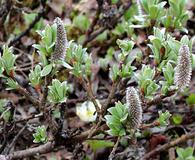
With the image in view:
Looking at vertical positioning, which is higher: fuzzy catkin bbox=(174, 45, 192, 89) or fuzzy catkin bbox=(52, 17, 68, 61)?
fuzzy catkin bbox=(52, 17, 68, 61)

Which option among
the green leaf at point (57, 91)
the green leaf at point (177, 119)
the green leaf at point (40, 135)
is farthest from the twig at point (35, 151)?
the green leaf at point (177, 119)

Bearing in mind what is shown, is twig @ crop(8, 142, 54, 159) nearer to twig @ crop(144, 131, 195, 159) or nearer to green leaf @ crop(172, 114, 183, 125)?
twig @ crop(144, 131, 195, 159)

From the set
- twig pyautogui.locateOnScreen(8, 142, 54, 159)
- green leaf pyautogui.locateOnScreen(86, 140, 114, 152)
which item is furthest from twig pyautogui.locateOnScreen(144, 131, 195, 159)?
twig pyautogui.locateOnScreen(8, 142, 54, 159)

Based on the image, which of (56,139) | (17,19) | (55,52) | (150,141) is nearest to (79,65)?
(55,52)

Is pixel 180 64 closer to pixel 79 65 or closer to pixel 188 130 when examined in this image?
pixel 79 65

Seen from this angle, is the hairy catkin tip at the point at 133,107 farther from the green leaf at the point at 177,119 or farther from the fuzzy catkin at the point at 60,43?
the green leaf at the point at 177,119

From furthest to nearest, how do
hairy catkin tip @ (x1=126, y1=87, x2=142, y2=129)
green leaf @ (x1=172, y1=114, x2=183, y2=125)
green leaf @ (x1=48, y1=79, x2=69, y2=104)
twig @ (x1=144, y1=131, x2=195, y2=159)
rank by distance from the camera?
green leaf @ (x1=172, y1=114, x2=183, y2=125) < twig @ (x1=144, y1=131, x2=195, y2=159) < green leaf @ (x1=48, y1=79, x2=69, y2=104) < hairy catkin tip @ (x1=126, y1=87, x2=142, y2=129)

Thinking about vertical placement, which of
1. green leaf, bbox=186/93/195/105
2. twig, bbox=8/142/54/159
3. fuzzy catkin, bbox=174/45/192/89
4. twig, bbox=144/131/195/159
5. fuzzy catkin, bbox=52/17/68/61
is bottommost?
twig, bbox=144/131/195/159
